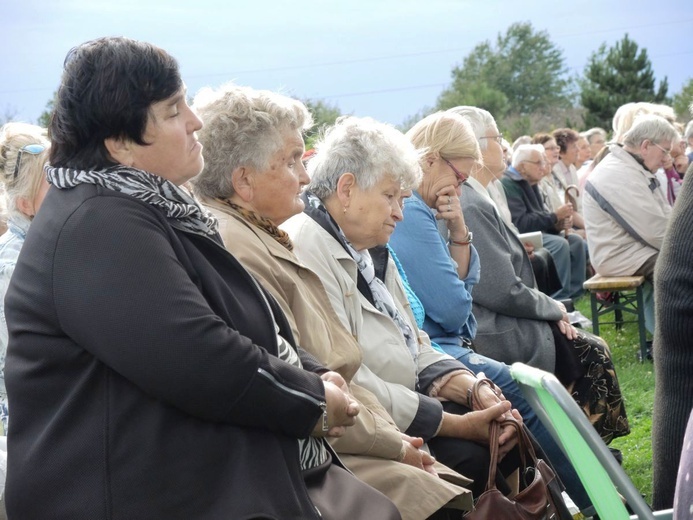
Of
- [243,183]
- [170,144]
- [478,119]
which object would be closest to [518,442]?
[243,183]

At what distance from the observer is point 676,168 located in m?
8.64

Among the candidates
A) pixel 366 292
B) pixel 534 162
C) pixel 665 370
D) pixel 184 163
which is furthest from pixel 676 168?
pixel 184 163

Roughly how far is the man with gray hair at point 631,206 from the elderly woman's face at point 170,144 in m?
5.23

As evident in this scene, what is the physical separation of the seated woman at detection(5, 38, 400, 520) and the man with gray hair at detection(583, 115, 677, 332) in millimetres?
5243

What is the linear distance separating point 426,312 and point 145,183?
208 centimetres

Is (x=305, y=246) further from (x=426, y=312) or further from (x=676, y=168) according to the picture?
(x=676, y=168)

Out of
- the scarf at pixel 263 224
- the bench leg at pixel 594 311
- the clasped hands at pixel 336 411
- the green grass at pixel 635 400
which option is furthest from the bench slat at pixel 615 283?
the clasped hands at pixel 336 411

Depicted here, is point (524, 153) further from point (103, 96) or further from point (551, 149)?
point (103, 96)

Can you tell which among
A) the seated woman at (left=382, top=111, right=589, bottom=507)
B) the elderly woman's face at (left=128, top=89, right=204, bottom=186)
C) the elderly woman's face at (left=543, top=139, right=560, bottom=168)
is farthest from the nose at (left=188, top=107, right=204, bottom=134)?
the elderly woman's face at (left=543, top=139, right=560, bottom=168)

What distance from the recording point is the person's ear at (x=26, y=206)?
3111mm

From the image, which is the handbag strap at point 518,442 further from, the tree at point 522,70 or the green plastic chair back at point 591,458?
the tree at point 522,70

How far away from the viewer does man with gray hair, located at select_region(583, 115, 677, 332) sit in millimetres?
6750

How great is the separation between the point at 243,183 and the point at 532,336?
2.09 meters

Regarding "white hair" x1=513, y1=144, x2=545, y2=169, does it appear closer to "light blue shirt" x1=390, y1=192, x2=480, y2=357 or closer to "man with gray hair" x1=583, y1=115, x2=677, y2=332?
"man with gray hair" x1=583, y1=115, x2=677, y2=332
